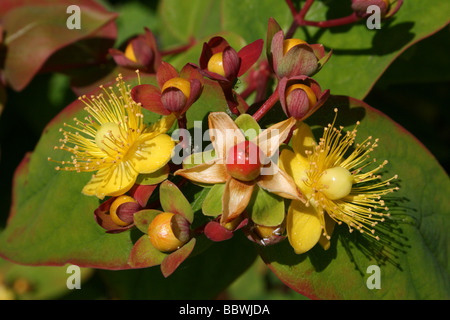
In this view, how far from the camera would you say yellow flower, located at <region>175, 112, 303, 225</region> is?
93cm

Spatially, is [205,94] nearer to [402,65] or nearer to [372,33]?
[372,33]

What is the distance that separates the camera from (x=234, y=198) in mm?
940

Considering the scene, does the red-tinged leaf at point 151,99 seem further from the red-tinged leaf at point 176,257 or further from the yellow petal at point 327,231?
the yellow petal at point 327,231

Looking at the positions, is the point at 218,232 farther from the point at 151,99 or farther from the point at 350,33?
the point at 350,33

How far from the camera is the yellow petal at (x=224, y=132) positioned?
3.14 feet

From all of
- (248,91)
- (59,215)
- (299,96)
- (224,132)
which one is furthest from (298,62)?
(59,215)

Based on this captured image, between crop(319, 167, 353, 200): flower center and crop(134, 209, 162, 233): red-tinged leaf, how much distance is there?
371 millimetres

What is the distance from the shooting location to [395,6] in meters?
1.18

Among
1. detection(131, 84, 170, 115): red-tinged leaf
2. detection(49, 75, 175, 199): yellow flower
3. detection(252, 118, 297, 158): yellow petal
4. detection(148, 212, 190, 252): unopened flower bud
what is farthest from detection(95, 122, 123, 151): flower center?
detection(252, 118, 297, 158): yellow petal

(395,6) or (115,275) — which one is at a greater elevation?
(395,6)

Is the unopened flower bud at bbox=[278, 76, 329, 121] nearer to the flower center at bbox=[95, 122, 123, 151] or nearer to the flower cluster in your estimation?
the flower cluster

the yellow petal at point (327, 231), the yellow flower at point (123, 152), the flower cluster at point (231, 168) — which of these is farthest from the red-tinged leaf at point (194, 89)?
the yellow petal at point (327, 231)

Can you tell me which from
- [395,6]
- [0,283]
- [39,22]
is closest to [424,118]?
[395,6]

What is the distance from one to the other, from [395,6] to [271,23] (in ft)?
1.24
